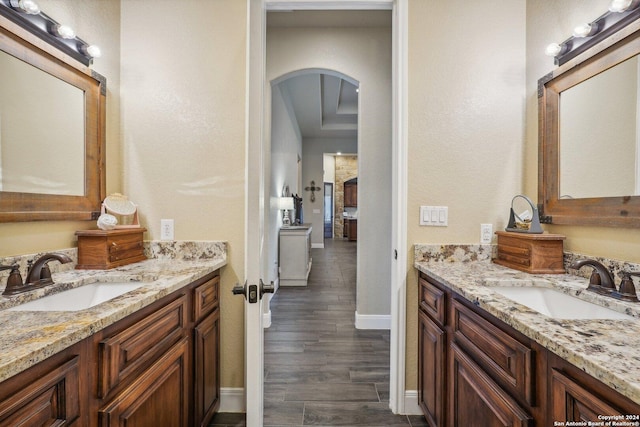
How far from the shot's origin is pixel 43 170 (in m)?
1.42

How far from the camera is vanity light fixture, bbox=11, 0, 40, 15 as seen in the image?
4.07ft

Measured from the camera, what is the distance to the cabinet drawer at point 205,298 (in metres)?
1.57

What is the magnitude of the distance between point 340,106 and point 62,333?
22.0ft

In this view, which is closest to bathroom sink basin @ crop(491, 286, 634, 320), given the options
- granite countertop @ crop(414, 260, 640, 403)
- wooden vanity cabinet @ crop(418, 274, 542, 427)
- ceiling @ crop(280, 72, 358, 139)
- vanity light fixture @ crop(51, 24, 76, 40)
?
granite countertop @ crop(414, 260, 640, 403)

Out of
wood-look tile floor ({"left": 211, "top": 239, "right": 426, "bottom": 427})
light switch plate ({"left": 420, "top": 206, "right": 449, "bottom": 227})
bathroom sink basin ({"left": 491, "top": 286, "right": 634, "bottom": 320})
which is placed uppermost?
light switch plate ({"left": 420, "top": 206, "right": 449, "bottom": 227})

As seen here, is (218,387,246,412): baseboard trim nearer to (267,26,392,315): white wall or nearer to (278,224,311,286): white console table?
(267,26,392,315): white wall

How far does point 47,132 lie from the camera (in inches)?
56.8

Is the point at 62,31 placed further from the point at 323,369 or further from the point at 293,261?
the point at 293,261

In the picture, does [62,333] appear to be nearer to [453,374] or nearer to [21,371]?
[21,371]

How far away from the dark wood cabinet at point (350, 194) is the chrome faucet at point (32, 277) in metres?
11.1

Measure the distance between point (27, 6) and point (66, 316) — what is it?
134cm

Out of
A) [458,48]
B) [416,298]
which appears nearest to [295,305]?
[416,298]

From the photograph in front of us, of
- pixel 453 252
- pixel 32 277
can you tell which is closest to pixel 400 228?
pixel 453 252

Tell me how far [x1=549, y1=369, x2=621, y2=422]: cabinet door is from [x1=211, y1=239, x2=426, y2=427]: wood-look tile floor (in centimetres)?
126
